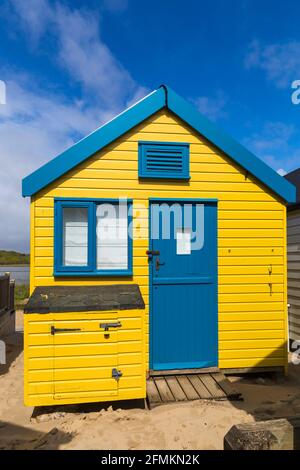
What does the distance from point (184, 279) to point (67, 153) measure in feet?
8.98

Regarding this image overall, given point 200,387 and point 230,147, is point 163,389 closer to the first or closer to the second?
point 200,387

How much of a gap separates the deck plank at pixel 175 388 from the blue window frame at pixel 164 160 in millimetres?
3215

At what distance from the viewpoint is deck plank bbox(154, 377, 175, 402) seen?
165 inches

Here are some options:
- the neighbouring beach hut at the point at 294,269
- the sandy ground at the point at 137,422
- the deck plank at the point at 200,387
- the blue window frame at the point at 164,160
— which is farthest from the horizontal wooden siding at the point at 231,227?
the neighbouring beach hut at the point at 294,269

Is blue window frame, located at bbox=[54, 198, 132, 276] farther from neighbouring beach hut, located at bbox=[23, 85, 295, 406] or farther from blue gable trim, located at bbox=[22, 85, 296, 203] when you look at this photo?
blue gable trim, located at bbox=[22, 85, 296, 203]

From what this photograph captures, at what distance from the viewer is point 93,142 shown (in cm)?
493

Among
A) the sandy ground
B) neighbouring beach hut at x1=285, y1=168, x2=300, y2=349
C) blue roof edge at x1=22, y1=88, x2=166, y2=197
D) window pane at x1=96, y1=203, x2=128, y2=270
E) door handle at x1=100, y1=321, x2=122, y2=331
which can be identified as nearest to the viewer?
the sandy ground

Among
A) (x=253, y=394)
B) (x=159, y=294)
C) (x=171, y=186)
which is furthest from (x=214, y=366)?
(x=171, y=186)

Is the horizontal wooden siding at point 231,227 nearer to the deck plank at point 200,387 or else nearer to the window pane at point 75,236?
the window pane at point 75,236

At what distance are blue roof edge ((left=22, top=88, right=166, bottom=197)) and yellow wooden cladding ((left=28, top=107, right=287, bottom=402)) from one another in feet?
0.43

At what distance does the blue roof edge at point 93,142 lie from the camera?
4.75m

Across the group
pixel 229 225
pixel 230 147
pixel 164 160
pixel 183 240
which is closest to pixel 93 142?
pixel 164 160

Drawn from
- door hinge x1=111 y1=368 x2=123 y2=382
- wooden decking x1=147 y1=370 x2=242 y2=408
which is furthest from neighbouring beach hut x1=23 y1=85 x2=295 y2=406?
door hinge x1=111 y1=368 x2=123 y2=382
